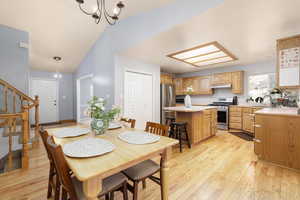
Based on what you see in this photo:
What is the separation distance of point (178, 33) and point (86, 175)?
2.38m

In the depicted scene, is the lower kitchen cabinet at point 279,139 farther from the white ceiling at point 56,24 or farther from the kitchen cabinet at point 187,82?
the kitchen cabinet at point 187,82

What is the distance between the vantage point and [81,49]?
15.0 feet

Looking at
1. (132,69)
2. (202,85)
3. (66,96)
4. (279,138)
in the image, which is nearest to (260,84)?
(202,85)

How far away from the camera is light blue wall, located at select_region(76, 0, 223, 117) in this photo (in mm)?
1964

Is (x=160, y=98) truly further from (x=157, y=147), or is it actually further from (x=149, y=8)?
(x=157, y=147)

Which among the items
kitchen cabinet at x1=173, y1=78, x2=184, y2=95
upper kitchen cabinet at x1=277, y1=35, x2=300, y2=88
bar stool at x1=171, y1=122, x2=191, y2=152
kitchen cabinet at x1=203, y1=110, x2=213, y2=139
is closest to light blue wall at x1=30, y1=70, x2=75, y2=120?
kitchen cabinet at x1=173, y1=78, x2=184, y2=95

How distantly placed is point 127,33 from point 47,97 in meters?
4.92

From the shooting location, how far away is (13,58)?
323 centimetres

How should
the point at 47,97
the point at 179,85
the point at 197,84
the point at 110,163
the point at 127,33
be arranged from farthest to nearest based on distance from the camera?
the point at 179,85, the point at 47,97, the point at 197,84, the point at 127,33, the point at 110,163

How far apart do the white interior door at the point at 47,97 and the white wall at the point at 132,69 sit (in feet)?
13.6

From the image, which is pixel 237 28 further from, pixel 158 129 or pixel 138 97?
pixel 138 97

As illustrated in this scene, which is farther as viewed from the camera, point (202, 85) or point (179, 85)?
point (179, 85)

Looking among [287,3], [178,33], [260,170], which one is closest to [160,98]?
[178,33]

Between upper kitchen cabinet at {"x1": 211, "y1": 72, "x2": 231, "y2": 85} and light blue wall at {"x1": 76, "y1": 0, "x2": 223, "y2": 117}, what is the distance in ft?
11.4
